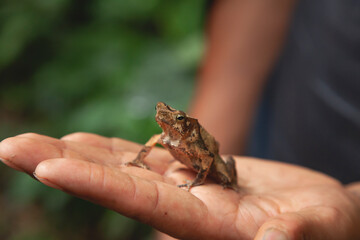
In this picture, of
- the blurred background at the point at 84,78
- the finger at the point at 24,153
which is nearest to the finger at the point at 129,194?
the finger at the point at 24,153

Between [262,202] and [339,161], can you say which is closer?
[262,202]

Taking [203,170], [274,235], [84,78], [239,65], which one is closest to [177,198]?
[274,235]

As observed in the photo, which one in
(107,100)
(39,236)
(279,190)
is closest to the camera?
(279,190)

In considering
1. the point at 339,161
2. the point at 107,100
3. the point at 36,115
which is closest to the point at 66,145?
the point at 339,161

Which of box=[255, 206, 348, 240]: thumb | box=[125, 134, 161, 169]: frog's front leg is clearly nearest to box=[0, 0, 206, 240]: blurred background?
box=[125, 134, 161, 169]: frog's front leg

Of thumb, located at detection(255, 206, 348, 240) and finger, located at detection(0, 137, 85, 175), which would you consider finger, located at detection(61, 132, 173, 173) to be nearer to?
finger, located at detection(0, 137, 85, 175)

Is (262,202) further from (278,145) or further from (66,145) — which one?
(278,145)

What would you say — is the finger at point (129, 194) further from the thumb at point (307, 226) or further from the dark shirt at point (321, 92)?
the dark shirt at point (321, 92)
